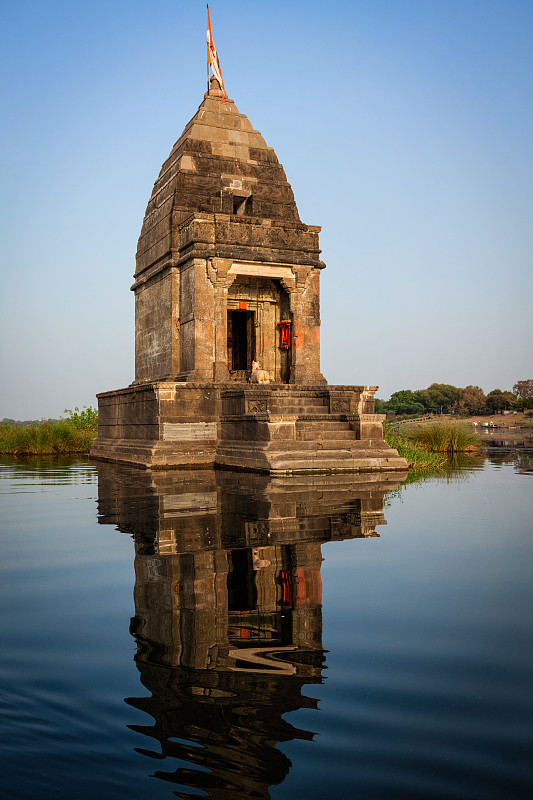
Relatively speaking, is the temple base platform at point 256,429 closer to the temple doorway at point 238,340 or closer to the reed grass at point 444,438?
the temple doorway at point 238,340

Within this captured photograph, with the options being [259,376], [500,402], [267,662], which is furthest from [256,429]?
[500,402]

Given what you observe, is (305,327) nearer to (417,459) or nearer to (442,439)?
(417,459)

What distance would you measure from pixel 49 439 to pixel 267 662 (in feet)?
86.5

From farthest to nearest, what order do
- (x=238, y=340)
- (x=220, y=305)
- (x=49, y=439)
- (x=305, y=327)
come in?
(x=49, y=439) → (x=238, y=340) → (x=305, y=327) → (x=220, y=305)

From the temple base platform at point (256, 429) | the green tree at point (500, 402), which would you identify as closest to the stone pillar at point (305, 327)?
the temple base platform at point (256, 429)

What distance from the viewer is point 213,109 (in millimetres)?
22594

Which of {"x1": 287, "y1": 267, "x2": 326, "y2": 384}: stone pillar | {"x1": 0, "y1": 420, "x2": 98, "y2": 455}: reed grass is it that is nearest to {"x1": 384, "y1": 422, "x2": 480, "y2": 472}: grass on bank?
{"x1": 287, "y1": 267, "x2": 326, "y2": 384}: stone pillar

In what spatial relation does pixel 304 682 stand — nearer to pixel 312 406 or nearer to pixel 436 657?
pixel 436 657

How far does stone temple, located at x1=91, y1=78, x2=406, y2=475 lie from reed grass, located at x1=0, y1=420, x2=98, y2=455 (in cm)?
438

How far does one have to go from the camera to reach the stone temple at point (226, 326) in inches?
608

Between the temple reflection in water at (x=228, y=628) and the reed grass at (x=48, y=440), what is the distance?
1979 cm

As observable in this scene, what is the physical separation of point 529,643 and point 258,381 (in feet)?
51.0

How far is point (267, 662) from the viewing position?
3.30 metres

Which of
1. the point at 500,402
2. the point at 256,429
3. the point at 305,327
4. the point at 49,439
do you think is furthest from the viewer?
the point at 500,402
